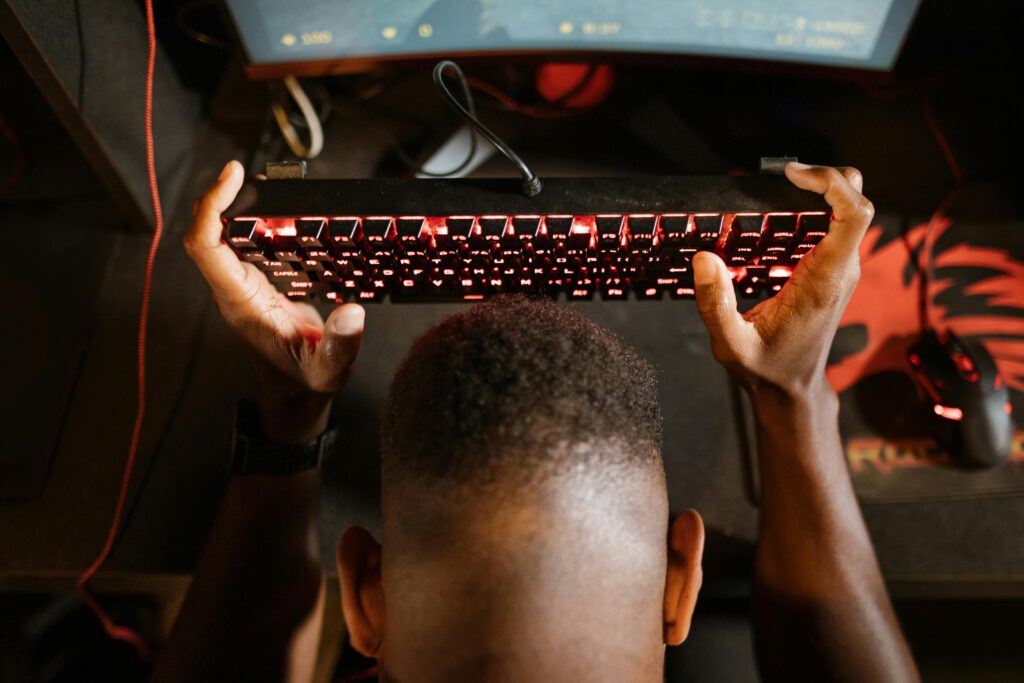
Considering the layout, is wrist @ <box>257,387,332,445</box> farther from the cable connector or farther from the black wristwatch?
the cable connector

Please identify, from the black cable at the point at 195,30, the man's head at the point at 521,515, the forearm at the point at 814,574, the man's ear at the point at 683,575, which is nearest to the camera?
the man's head at the point at 521,515

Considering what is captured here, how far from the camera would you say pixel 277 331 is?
0.66m

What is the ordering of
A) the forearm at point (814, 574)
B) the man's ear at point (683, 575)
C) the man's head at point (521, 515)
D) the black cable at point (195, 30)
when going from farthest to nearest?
1. the black cable at point (195, 30)
2. the forearm at point (814, 574)
3. the man's ear at point (683, 575)
4. the man's head at point (521, 515)

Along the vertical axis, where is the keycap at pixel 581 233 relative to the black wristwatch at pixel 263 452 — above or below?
above

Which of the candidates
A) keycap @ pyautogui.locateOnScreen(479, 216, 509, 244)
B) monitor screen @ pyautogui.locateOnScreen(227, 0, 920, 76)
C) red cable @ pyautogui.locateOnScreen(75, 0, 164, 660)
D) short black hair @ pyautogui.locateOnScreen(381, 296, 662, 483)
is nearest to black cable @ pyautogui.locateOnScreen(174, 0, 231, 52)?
red cable @ pyautogui.locateOnScreen(75, 0, 164, 660)

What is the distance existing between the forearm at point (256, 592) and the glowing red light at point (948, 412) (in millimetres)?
698

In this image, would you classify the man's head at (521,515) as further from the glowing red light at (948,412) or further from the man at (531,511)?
the glowing red light at (948,412)

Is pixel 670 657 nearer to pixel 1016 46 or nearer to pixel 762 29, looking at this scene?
pixel 762 29

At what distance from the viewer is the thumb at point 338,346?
2.05 feet

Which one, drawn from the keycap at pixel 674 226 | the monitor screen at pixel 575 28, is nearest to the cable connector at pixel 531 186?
the keycap at pixel 674 226

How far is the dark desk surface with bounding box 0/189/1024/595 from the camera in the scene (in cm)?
68

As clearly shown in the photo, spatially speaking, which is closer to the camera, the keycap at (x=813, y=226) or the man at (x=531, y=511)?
the man at (x=531, y=511)

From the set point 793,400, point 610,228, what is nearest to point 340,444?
point 610,228

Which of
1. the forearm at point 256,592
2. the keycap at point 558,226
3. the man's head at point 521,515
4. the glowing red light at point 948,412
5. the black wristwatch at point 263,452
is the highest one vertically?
the keycap at point 558,226
